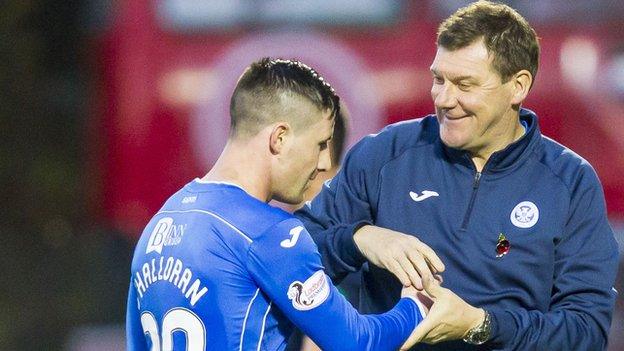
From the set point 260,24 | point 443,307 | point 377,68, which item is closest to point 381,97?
point 377,68

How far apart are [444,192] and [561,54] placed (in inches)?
186

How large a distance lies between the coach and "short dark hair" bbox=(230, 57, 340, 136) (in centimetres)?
43

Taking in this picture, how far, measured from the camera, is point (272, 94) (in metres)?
3.78

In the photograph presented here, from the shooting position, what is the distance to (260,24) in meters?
9.04

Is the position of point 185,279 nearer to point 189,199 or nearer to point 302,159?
point 189,199

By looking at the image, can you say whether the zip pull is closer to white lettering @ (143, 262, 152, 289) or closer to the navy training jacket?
the navy training jacket

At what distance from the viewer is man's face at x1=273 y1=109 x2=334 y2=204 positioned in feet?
12.4

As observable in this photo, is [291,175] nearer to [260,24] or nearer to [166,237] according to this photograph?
[166,237]

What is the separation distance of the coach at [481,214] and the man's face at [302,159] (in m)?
0.31

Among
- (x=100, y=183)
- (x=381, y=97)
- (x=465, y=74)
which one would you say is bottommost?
(x=100, y=183)

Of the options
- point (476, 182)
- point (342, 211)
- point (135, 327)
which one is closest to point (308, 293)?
point (135, 327)

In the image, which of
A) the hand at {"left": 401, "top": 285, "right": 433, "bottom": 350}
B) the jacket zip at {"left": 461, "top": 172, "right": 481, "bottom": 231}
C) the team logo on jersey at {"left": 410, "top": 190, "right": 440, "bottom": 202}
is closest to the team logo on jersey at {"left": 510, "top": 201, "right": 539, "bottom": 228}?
the jacket zip at {"left": 461, "top": 172, "right": 481, "bottom": 231}

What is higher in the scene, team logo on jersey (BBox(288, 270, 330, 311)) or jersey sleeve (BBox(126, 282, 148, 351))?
team logo on jersey (BBox(288, 270, 330, 311))

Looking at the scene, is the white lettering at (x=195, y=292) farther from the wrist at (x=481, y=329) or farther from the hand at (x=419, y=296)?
the wrist at (x=481, y=329)
